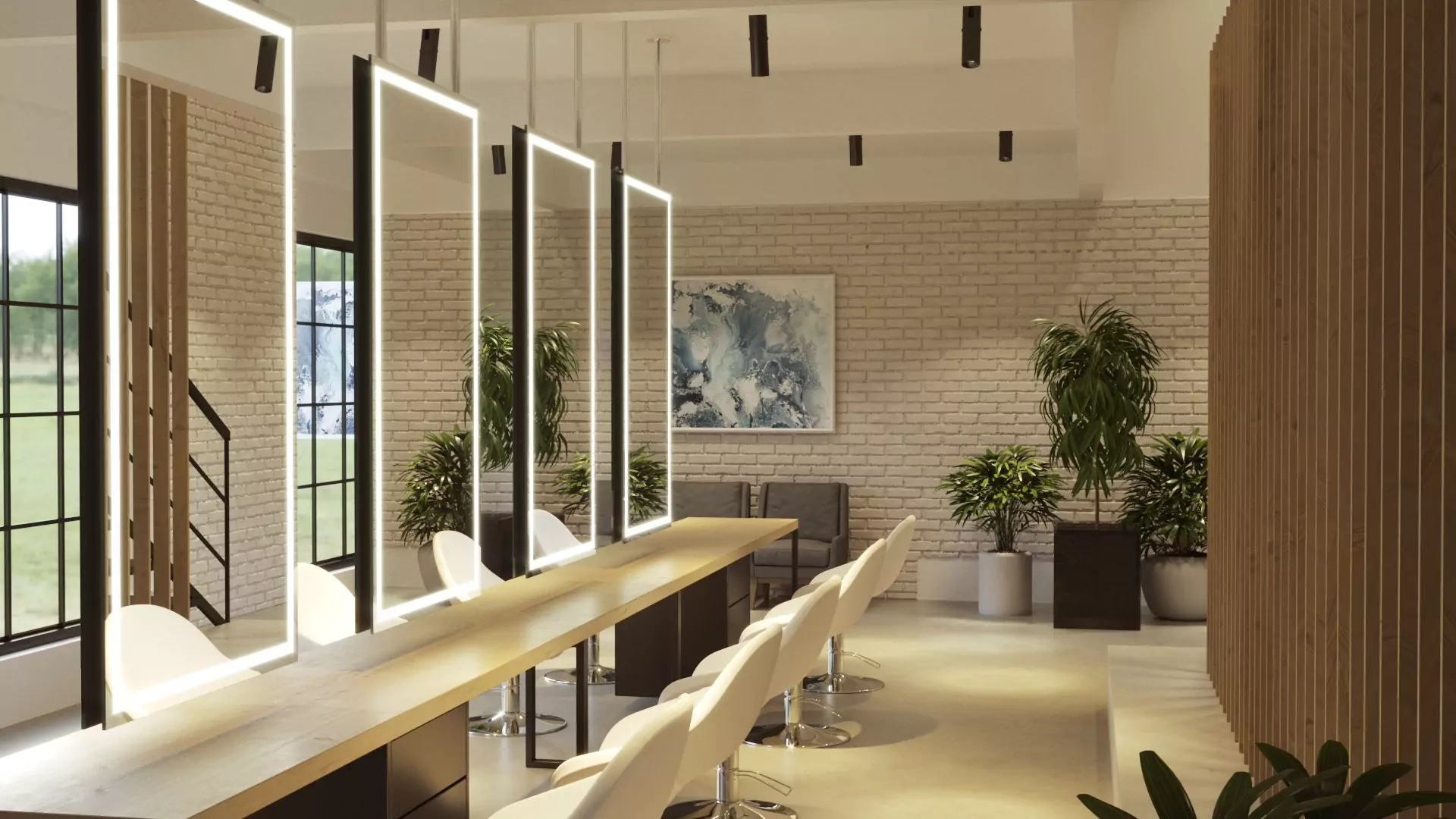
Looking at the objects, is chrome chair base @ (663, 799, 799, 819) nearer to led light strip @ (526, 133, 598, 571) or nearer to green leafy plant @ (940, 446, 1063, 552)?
led light strip @ (526, 133, 598, 571)

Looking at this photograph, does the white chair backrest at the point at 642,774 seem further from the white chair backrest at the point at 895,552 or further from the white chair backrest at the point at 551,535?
the white chair backrest at the point at 895,552

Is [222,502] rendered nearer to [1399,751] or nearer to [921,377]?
[921,377]

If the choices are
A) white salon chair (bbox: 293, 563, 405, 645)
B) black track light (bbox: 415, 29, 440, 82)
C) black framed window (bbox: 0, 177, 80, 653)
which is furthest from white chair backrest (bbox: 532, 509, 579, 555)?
black framed window (bbox: 0, 177, 80, 653)

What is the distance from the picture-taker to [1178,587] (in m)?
8.66

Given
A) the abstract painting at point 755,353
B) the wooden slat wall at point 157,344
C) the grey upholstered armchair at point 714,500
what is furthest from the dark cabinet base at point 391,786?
the abstract painting at point 755,353

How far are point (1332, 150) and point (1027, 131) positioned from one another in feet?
20.8

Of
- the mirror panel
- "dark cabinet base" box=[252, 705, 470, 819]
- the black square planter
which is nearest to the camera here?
"dark cabinet base" box=[252, 705, 470, 819]

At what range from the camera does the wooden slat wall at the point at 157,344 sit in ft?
22.1

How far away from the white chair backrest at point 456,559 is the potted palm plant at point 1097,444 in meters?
5.00

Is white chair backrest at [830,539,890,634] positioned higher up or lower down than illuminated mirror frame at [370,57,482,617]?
lower down

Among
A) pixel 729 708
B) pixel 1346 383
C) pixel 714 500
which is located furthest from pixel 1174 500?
pixel 1346 383

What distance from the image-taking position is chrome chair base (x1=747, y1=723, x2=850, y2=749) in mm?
5605

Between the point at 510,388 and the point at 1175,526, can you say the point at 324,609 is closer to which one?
the point at 510,388

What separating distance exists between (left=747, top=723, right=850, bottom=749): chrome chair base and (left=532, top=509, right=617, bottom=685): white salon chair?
797 mm
